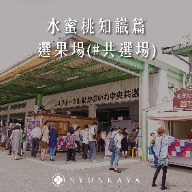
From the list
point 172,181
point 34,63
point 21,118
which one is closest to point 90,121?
point 34,63

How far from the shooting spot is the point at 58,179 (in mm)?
8695

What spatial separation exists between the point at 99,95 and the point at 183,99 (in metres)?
8.15

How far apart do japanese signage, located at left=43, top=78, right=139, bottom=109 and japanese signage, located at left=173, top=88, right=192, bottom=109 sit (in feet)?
14.4

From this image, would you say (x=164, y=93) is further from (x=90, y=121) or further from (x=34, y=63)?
(x=34, y=63)

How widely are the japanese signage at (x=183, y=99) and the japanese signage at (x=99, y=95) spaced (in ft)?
14.4

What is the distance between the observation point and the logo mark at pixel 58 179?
803cm

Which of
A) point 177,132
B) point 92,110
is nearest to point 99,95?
point 92,110

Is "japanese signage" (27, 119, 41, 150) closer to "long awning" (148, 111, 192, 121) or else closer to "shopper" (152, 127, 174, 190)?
"long awning" (148, 111, 192, 121)

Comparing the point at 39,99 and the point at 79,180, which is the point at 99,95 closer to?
the point at 39,99

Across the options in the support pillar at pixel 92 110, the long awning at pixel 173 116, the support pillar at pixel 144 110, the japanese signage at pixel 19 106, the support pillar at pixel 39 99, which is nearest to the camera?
the long awning at pixel 173 116

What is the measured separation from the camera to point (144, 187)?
7785 mm

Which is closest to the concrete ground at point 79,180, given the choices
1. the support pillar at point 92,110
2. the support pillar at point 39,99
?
the support pillar at point 92,110

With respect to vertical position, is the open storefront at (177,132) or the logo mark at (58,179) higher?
the open storefront at (177,132)

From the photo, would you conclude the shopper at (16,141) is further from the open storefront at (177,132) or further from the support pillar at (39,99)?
the support pillar at (39,99)
